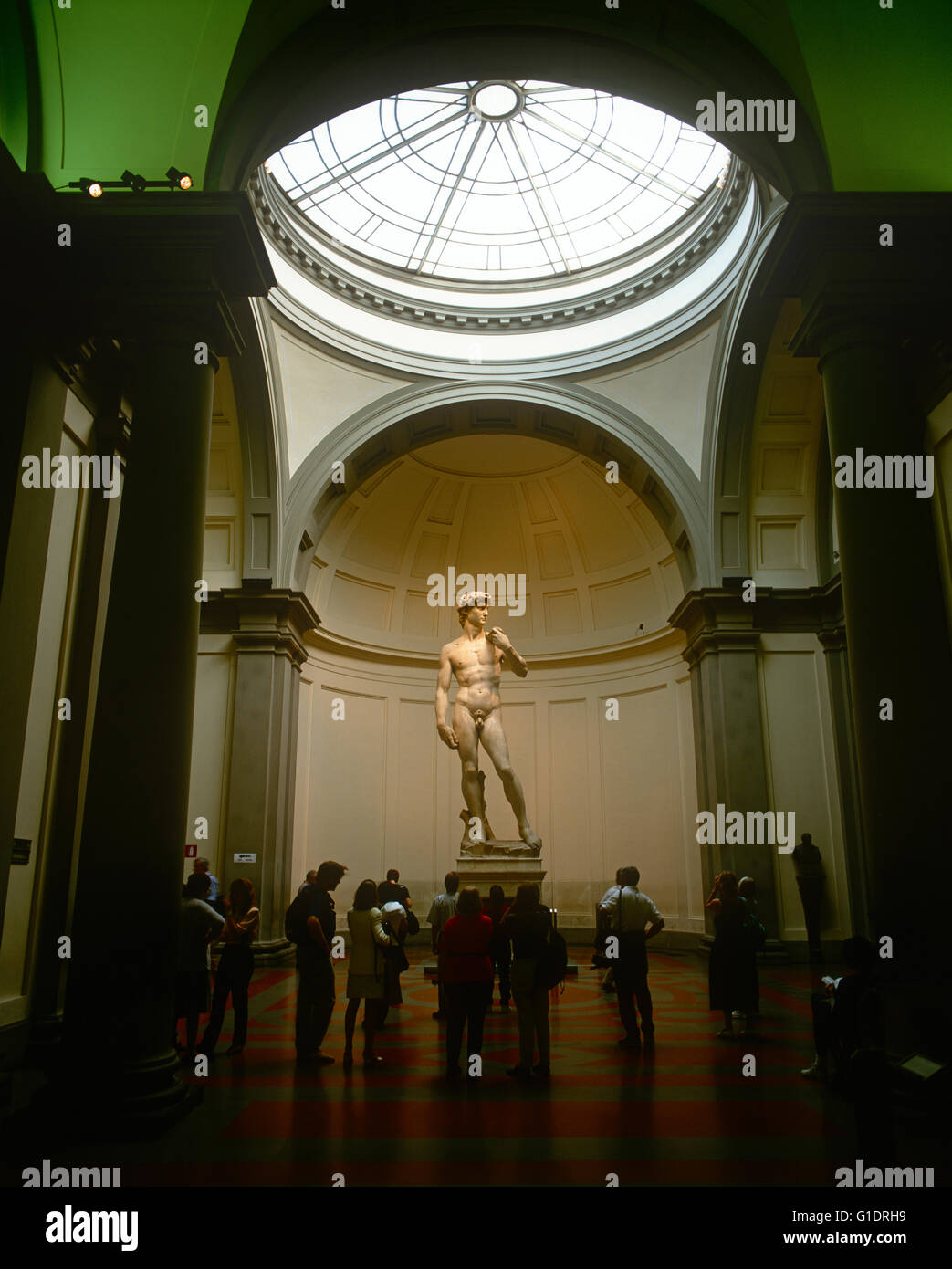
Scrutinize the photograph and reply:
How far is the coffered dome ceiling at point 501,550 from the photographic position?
17.5 m

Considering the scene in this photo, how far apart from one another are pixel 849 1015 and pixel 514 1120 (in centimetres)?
199

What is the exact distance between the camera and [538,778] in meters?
18.4

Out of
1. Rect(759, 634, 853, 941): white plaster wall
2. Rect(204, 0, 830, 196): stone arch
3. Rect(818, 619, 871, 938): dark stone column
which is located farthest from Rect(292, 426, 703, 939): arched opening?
Rect(204, 0, 830, 196): stone arch

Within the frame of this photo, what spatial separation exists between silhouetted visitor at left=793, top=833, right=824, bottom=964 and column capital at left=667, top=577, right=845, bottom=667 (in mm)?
3232

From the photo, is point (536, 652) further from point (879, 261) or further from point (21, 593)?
point (21, 593)

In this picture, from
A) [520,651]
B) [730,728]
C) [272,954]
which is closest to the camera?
[272,954]

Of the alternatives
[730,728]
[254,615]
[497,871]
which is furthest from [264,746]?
[730,728]

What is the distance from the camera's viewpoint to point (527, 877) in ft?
36.7

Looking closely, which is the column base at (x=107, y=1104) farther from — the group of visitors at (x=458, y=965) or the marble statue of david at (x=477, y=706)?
the marble statue of david at (x=477, y=706)

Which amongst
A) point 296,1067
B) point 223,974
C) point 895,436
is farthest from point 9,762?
point 895,436

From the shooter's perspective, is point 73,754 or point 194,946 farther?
point 73,754

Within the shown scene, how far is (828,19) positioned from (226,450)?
10.4m

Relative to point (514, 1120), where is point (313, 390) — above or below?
above
